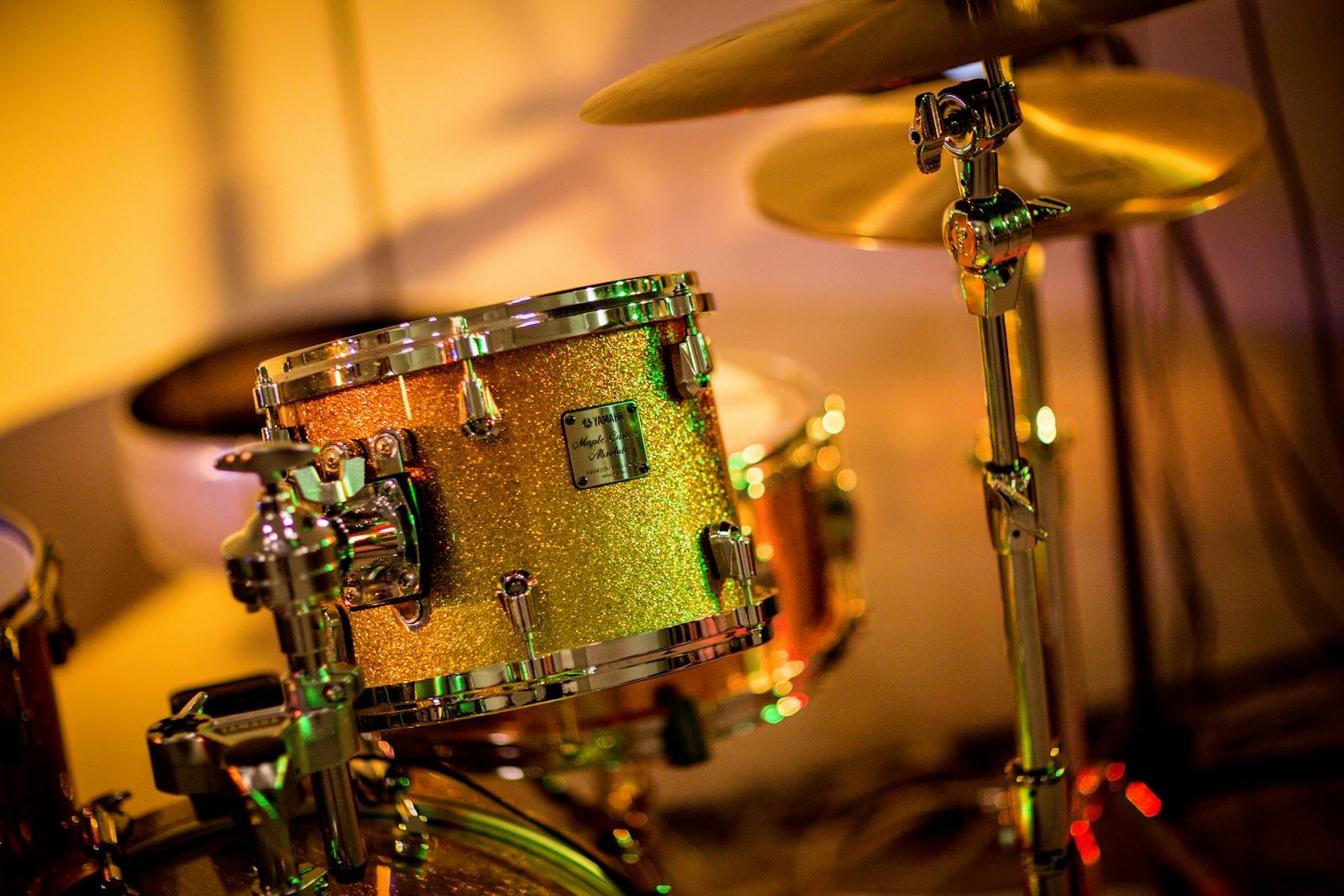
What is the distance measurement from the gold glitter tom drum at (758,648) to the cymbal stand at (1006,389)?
24cm

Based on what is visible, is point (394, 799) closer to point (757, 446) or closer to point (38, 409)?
point (757, 446)

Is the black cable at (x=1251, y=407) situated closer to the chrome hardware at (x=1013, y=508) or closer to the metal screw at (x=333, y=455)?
the chrome hardware at (x=1013, y=508)

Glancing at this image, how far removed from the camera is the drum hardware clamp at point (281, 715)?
23.9 inches

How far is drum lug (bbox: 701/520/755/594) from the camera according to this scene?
0.76 m

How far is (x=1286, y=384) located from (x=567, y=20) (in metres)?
1.31

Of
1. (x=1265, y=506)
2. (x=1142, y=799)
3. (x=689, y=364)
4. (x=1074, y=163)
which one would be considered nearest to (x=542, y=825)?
(x=689, y=364)

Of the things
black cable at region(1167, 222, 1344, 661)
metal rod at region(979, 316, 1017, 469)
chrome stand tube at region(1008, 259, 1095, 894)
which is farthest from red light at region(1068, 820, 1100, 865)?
black cable at region(1167, 222, 1344, 661)

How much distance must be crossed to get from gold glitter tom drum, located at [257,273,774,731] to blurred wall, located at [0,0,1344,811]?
905 mm

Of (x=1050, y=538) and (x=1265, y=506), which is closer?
(x=1050, y=538)

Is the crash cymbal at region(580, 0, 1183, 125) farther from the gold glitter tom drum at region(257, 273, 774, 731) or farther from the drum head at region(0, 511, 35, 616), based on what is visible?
the drum head at region(0, 511, 35, 616)

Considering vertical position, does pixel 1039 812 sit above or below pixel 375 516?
below

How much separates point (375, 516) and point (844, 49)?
0.42 metres

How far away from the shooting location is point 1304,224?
1.73 meters

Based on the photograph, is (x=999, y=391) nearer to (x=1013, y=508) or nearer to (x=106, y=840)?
(x=1013, y=508)
